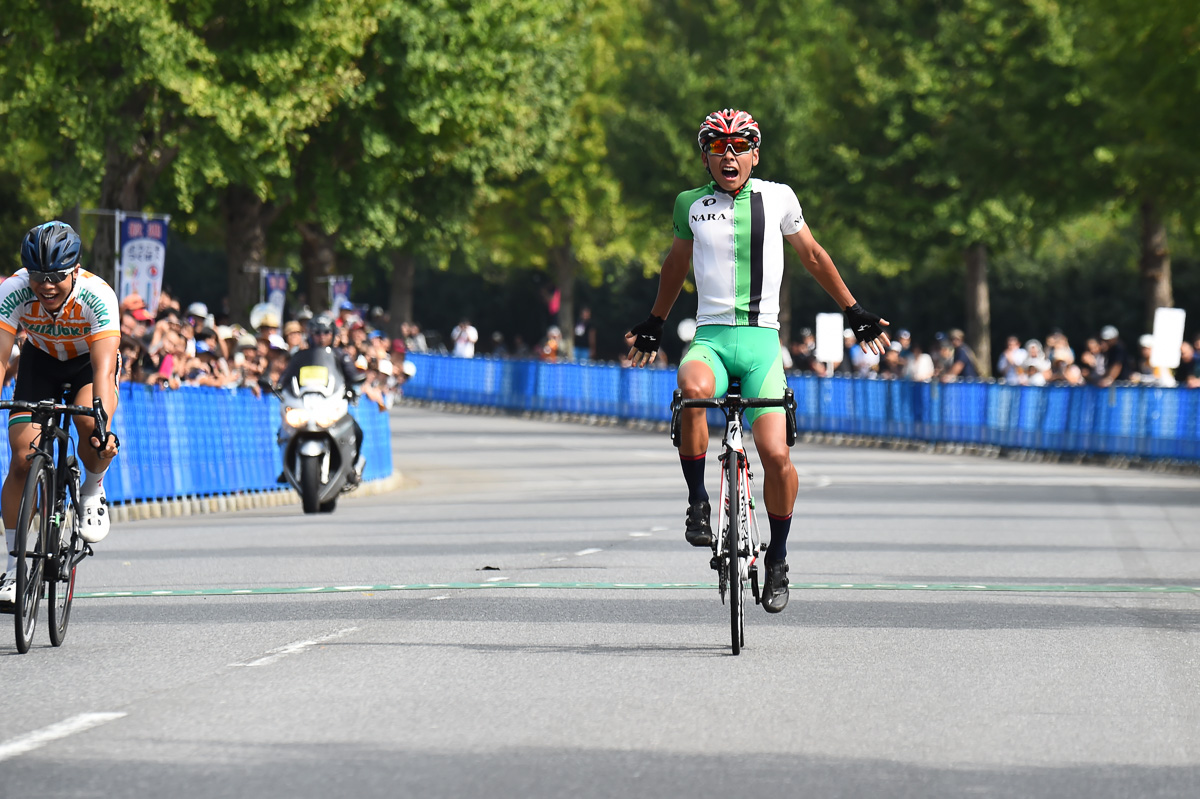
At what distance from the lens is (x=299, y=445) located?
17.9 m

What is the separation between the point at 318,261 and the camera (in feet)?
156

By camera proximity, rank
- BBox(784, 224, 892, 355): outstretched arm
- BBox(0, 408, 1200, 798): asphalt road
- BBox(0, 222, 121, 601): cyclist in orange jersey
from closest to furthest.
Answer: BBox(0, 408, 1200, 798): asphalt road, BBox(0, 222, 121, 601): cyclist in orange jersey, BBox(784, 224, 892, 355): outstretched arm

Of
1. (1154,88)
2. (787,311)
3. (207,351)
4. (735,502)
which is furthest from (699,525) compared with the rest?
(787,311)

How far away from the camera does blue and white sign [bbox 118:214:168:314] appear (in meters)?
25.2

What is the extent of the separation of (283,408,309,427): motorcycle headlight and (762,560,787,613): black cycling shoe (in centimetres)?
945

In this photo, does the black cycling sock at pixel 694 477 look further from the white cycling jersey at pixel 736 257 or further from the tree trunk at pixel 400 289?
the tree trunk at pixel 400 289

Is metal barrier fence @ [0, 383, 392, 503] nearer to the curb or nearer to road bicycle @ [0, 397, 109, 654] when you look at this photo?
the curb

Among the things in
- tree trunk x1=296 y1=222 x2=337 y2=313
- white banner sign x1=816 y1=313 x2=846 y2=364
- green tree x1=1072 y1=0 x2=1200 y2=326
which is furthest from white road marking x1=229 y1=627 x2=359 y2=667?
tree trunk x1=296 y1=222 x2=337 y2=313

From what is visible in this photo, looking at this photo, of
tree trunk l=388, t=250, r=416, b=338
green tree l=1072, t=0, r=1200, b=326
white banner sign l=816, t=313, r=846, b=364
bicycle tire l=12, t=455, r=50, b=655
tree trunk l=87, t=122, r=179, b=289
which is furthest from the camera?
tree trunk l=388, t=250, r=416, b=338

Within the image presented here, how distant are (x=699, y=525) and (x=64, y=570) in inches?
101

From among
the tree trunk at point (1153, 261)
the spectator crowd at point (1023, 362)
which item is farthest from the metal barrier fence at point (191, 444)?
the tree trunk at point (1153, 261)

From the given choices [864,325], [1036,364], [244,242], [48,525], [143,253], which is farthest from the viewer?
[244,242]

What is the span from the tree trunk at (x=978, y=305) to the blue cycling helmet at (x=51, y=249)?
41.2 metres

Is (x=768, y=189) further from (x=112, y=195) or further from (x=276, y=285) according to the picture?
(x=276, y=285)
